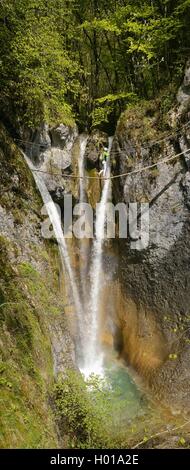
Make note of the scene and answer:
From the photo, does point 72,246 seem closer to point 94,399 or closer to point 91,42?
point 94,399

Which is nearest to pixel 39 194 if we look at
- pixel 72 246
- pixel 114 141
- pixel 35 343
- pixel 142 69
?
pixel 72 246

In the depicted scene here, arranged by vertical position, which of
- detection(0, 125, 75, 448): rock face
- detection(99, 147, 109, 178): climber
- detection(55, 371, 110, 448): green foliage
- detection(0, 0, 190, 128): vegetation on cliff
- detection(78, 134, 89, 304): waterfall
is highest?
detection(0, 0, 190, 128): vegetation on cliff

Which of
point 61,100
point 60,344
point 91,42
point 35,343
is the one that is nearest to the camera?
point 35,343

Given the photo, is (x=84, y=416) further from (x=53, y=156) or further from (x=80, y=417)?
(x=53, y=156)

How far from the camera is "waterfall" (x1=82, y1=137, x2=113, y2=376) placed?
32.5ft

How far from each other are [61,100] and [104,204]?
11.4ft

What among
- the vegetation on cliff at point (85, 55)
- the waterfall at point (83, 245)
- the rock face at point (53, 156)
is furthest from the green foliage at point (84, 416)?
the vegetation on cliff at point (85, 55)

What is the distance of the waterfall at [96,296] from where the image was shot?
9906 mm

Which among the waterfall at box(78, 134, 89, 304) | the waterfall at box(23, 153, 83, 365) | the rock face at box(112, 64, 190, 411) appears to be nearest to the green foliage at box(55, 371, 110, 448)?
the rock face at box(112, 64, 190, 411)

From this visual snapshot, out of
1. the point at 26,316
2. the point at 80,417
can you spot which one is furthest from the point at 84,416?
the point at 26,316

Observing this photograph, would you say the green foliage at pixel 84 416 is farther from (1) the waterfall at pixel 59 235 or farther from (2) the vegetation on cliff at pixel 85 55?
(2) the vegetation on cliff at pixel 85 55

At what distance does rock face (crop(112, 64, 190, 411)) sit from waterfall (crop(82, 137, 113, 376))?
23.0 inches

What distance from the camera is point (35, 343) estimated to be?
6.27m

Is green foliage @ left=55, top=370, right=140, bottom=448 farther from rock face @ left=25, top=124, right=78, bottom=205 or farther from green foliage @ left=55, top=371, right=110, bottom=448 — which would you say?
rock face @ left=25, top=124, right=78, bottom=205
